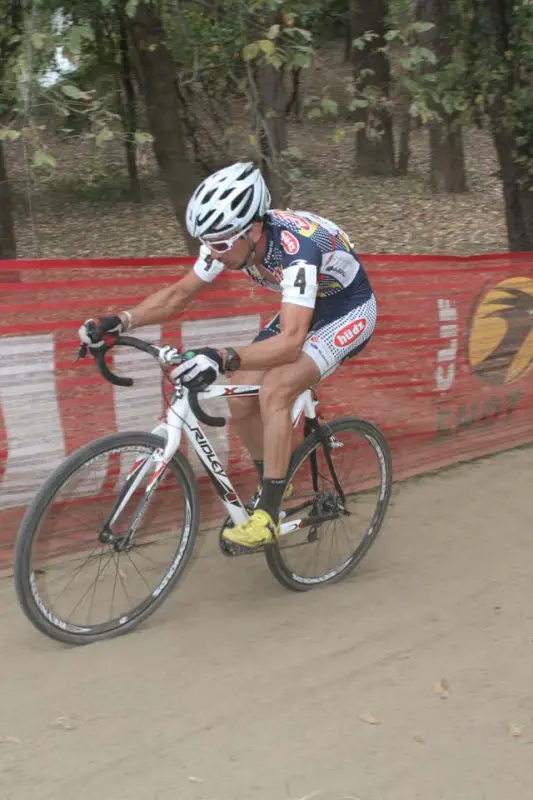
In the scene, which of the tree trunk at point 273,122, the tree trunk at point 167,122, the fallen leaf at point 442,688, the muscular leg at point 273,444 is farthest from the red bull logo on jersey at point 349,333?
the tree trunk at point 167,122

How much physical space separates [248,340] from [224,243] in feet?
5.08

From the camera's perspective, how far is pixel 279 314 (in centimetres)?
374

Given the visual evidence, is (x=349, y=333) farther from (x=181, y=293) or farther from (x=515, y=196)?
(x=515, y=196)

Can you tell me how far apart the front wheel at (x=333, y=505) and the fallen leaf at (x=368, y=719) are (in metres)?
0.99

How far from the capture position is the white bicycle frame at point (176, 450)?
137 inches

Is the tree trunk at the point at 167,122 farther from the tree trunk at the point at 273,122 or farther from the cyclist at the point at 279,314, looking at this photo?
the cyclist at the point at 279,314

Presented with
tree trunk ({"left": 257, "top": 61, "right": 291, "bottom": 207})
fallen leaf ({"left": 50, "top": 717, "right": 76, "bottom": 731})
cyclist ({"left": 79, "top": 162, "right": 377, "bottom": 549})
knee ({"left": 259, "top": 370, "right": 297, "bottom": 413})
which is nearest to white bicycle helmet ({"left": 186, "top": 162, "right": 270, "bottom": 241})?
cyclist ({"left": 79, "top": 162, "right": 377, "bottom": 549})

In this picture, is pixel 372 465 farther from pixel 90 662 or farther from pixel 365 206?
pixel 365 206

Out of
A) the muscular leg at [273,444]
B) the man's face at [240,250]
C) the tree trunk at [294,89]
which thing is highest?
the tree trunk at [294,89]

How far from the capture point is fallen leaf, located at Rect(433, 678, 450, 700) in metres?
3.24

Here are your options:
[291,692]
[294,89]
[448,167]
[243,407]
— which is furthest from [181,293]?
[448,167]

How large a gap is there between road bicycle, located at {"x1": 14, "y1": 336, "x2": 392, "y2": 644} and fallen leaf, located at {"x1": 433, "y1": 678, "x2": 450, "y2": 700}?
0.96 metres

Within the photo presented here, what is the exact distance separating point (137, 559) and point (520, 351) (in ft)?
12.8

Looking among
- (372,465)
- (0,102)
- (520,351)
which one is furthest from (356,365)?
(0,102)
